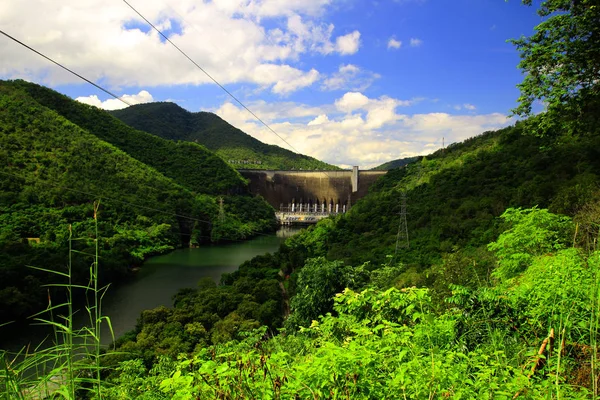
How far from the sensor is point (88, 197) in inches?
1009

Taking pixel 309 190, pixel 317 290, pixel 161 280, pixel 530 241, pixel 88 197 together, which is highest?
pixel 309 190

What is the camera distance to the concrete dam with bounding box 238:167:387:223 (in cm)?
4103

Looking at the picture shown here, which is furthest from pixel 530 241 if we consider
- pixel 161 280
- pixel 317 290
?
pixel 161 280

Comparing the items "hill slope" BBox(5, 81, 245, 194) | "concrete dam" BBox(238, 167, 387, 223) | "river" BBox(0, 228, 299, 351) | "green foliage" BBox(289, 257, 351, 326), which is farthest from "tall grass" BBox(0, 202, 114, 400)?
"hill slope" BBox(5, 81, 245, 194)

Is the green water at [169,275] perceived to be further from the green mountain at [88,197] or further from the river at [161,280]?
the green mountain at [88,197]

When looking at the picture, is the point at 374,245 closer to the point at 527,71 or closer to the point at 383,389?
the point at 527,71

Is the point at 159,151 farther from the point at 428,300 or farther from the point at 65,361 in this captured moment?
the point at 65,361

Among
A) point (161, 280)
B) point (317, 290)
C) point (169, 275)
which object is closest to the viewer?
point (317, 290)

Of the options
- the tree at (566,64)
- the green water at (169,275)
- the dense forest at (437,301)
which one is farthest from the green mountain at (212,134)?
the tree at (566,64)

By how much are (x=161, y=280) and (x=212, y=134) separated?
58.5 m

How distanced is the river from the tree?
484 inches

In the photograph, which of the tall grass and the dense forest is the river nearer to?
the dense forest

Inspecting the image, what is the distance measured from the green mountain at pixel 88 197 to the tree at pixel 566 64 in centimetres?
1250

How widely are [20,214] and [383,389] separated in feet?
78.2
